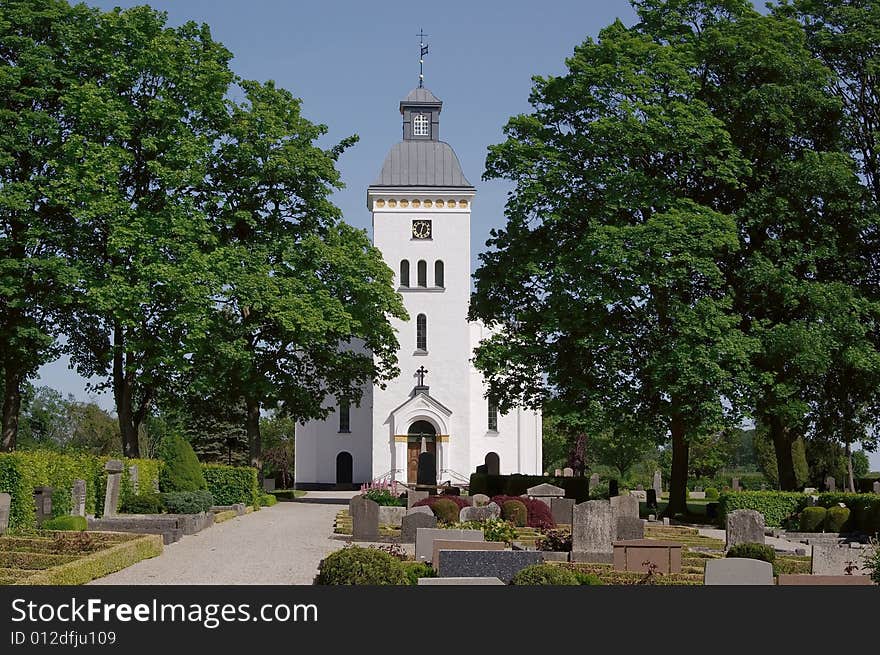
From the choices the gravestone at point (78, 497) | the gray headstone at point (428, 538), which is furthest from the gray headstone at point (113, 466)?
the gray headstone at point (428, 538)

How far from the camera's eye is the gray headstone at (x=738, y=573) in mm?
13789

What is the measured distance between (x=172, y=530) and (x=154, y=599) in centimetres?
1319

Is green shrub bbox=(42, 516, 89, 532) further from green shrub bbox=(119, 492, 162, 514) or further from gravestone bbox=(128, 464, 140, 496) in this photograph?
gravestone bbox=(128, 464, 140, 496)

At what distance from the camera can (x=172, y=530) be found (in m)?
24.5

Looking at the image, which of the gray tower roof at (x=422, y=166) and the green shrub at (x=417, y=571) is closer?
the green shrub at (x=417, y=571)

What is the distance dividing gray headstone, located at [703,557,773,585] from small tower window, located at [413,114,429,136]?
45540mm

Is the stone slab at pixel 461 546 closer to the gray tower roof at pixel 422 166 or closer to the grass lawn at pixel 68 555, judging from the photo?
the grass lawn at pixel 68 555

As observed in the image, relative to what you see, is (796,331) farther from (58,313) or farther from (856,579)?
(58,313)

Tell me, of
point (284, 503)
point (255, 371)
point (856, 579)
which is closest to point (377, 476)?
point (284, 503)

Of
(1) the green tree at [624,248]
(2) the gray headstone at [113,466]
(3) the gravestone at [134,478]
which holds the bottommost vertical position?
(3) the gravestone at [134,478]

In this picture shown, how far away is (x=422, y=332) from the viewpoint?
53.6 m

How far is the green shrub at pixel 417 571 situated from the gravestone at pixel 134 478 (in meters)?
13.9

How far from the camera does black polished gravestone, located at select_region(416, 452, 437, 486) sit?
52.3 meters

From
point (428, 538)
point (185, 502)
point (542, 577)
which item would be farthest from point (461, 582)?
point (185, 502)
